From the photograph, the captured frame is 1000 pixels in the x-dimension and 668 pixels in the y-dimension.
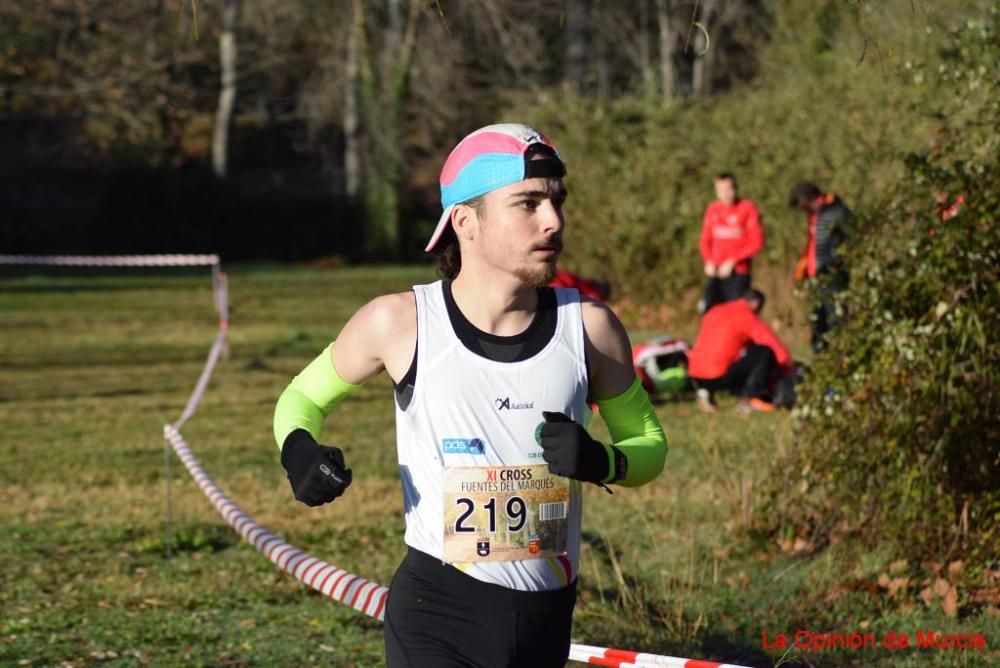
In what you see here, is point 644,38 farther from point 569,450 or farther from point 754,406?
point 569,450

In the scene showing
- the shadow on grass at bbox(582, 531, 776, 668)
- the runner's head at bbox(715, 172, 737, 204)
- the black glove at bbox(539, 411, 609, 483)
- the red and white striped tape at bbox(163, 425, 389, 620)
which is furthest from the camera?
the runner's head at bbox(715, 172, 737, 204)

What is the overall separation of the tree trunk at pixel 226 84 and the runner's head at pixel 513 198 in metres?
39.4

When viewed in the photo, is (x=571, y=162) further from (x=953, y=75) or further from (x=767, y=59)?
(x=953, y=75)

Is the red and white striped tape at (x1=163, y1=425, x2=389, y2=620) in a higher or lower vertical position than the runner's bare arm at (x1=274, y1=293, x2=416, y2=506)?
lower

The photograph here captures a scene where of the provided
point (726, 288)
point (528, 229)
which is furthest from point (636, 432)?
point (726, 288)

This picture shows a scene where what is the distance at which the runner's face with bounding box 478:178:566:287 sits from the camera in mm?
3475

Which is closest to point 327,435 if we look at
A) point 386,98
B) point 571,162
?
point 571,162

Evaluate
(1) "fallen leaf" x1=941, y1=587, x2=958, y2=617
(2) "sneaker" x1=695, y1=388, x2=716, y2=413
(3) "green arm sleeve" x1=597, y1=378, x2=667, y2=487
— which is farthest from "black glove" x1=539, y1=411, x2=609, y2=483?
(2) "sneaker" x1=695, y1=388, x2=716, y2=413

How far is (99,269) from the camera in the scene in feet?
118

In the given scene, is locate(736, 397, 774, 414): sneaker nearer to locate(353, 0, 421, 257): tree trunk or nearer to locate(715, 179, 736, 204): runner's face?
locate(715, 179, 736, 204): runner's face

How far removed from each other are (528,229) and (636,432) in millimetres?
634

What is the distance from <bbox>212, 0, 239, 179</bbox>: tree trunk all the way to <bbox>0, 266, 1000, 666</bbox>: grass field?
29300 millimetres

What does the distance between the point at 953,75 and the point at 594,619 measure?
3.02 meters

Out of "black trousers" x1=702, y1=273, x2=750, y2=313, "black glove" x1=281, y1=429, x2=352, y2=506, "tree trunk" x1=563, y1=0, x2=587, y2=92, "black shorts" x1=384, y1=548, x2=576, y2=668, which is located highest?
"tree trunk" x1=563, y1=0, x2=587, y2=92
